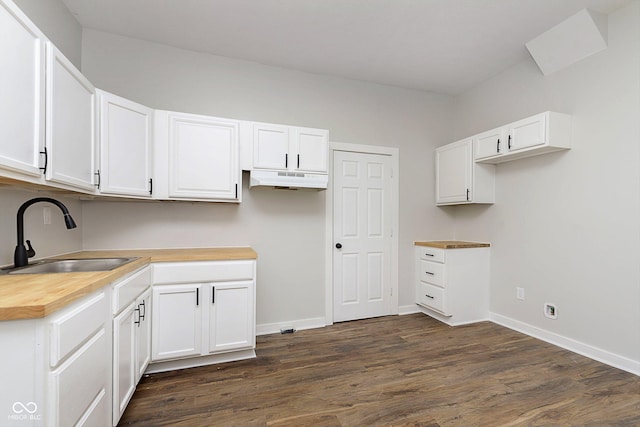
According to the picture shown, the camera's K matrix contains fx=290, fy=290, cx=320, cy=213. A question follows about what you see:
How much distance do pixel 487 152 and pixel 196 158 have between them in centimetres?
301

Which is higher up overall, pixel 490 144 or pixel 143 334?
pixel 490 144

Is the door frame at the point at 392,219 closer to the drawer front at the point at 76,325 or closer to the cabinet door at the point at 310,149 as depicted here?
the cabinet door at the point at 310,149

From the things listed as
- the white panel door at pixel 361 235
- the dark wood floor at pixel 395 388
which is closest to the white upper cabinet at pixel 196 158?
the white panel door at pixel 361 235

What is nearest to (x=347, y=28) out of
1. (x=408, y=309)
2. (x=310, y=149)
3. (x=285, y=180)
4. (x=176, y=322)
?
(x=310, y=149)

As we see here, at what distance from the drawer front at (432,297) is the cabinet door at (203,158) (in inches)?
98.9

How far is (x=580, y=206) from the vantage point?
262 centimetres

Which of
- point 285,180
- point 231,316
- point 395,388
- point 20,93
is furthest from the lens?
point 285,180

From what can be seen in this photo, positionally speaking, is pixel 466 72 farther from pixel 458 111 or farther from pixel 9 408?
pixel 9 408

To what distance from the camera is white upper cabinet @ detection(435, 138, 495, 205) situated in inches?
133

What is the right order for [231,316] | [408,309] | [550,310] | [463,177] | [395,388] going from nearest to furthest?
[395,388] < [231,316] < [550,310] < [463,177] < [408,309]

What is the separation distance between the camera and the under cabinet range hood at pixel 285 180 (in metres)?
2.68

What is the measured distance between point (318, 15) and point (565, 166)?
8.70 feet

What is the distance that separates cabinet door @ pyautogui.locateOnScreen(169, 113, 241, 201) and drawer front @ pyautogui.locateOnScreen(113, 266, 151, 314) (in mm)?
762

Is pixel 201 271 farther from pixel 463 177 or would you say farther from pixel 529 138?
pixel 529 138
